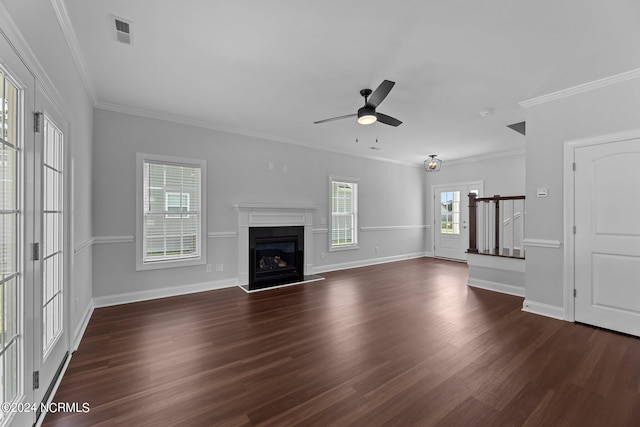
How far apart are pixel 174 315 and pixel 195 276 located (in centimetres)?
109

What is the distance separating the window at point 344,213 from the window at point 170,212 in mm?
2854

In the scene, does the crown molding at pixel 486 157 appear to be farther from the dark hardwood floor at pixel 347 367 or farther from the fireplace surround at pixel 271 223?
the fireplace surround at pixel 271 223

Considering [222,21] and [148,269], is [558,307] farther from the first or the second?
[148,269]

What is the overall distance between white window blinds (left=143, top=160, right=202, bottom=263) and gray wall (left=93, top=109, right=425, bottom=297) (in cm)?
18

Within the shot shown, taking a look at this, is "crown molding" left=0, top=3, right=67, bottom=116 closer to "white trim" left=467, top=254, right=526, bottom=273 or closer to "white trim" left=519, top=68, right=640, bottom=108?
"white trim" left=519, top=68, right=640, bottom=108

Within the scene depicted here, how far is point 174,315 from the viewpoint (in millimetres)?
3516

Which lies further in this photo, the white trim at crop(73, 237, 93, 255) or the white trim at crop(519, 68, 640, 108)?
the white trim at crop(519, 68, 640, 108)

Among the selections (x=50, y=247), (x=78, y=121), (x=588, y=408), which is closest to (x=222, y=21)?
(x=78, y=121)

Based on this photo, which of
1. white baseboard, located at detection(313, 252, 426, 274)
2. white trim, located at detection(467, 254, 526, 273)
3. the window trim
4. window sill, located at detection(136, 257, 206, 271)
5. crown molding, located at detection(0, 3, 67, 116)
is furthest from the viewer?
the window trim

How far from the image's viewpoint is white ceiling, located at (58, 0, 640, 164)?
2100 millimetres

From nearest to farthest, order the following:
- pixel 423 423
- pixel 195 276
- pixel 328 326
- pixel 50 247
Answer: pixel 423 423, pixel 50 247, pixel 328 326, pixel 195 276

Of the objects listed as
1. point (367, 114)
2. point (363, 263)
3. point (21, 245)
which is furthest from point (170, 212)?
point (363, 263)

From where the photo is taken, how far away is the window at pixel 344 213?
6395 millimetres

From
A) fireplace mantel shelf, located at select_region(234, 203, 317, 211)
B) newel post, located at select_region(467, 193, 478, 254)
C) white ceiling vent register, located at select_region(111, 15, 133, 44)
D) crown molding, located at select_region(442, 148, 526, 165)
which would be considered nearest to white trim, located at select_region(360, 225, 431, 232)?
fireplace mantel shelf, located at select_region(234, 203, 317, 211)
